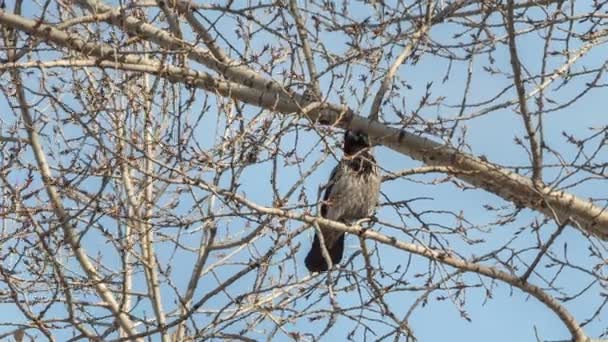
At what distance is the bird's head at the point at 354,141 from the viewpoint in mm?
5676

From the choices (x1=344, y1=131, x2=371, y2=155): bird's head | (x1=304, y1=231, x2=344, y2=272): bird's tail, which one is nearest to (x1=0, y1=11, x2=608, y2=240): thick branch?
(x1=344, y1=131, x2=371, y2=155): bird's head

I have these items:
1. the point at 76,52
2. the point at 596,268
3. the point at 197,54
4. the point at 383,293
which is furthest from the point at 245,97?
the point at 596,268

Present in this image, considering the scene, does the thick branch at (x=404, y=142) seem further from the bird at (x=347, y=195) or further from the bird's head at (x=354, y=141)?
the bird at (x=347, y=195)

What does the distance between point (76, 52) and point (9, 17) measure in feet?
1.20

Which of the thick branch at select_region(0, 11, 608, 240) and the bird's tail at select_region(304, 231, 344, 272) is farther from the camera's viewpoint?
the bird's tail at select_region(304, 231, 344, 272)

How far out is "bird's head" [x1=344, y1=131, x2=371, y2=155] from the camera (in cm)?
568

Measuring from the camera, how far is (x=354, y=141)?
20.2 ft

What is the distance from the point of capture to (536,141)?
5.19 meters

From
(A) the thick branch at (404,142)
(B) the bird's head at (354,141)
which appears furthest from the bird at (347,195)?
(A) the thick branch at (404,142)

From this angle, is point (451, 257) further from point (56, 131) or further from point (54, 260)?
point (56, 131)

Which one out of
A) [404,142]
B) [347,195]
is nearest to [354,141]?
[404,142]

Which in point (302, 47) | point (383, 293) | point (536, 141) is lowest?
point (383, 293)

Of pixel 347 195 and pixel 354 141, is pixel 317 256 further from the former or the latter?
pixel 354 141

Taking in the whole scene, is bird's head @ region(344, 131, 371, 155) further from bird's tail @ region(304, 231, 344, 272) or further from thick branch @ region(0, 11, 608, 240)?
bird's tail @ region(304, 231, 344, 272)
